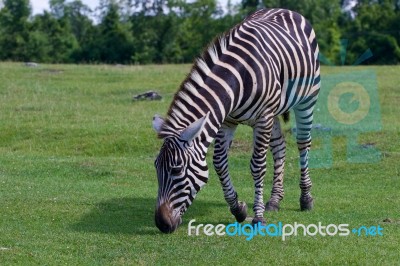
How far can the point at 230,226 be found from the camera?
9.48m

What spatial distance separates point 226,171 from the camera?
33.1ft

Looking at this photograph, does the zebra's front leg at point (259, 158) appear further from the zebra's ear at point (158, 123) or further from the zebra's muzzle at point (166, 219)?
the zebra's ear at point (158, 123)

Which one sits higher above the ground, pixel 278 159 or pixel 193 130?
pixel 193 130

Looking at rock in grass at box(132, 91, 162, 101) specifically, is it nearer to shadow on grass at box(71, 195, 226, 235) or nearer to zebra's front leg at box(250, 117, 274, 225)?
shadow on grass at box(71, 195, 226, 235)

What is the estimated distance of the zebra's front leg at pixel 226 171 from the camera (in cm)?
984

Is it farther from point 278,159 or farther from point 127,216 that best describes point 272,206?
point 127,216

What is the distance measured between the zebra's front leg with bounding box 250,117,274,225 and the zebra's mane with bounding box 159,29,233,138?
1048 mm

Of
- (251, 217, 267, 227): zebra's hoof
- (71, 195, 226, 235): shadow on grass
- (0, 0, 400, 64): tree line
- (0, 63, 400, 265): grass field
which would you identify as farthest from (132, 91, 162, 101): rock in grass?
(0, 0, 400, 64): tree line

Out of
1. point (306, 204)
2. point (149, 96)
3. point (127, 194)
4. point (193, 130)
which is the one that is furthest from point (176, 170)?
point (149, 96)

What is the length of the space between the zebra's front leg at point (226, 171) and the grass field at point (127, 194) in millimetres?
341

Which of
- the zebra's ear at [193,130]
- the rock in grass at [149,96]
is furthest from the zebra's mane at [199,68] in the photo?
the rock in grass at [149,96]

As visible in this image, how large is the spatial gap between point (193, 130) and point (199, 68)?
1.05 metres

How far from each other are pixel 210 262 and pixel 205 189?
527 centimetres

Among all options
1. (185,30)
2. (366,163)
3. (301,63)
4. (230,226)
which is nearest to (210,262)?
(230,226)
